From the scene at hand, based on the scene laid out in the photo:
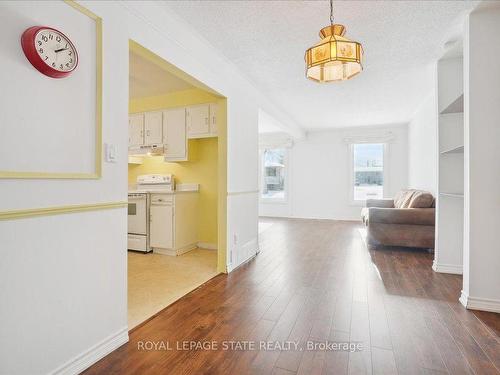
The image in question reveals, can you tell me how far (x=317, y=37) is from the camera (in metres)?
2.68

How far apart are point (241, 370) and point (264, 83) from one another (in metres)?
3.53

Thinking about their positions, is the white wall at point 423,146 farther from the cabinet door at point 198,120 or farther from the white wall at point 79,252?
the white wall at point 79,252

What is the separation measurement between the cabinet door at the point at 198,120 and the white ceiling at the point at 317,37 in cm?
85

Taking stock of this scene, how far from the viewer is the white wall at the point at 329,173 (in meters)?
7.17

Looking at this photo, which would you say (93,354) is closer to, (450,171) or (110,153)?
(110,153)

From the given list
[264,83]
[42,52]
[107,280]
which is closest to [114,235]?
[107,280]

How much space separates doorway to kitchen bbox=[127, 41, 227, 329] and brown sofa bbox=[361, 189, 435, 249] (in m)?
2.49

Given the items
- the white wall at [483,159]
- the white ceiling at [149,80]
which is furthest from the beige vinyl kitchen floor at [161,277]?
the white wall at [483,159]

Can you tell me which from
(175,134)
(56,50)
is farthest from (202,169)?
(56,50)

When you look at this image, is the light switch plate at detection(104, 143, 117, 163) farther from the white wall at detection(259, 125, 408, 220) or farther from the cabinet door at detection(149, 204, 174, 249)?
the white wall at detection(259, 125, 408, 220)

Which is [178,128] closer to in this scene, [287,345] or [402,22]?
[402,22]

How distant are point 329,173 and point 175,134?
16.2ft

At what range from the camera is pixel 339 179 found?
7.70 m

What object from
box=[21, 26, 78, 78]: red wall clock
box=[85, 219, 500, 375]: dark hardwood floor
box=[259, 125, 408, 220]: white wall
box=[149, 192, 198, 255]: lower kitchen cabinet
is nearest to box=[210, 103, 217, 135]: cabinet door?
box=[149, 192, 198, 255]: lower kitchen cabinet
